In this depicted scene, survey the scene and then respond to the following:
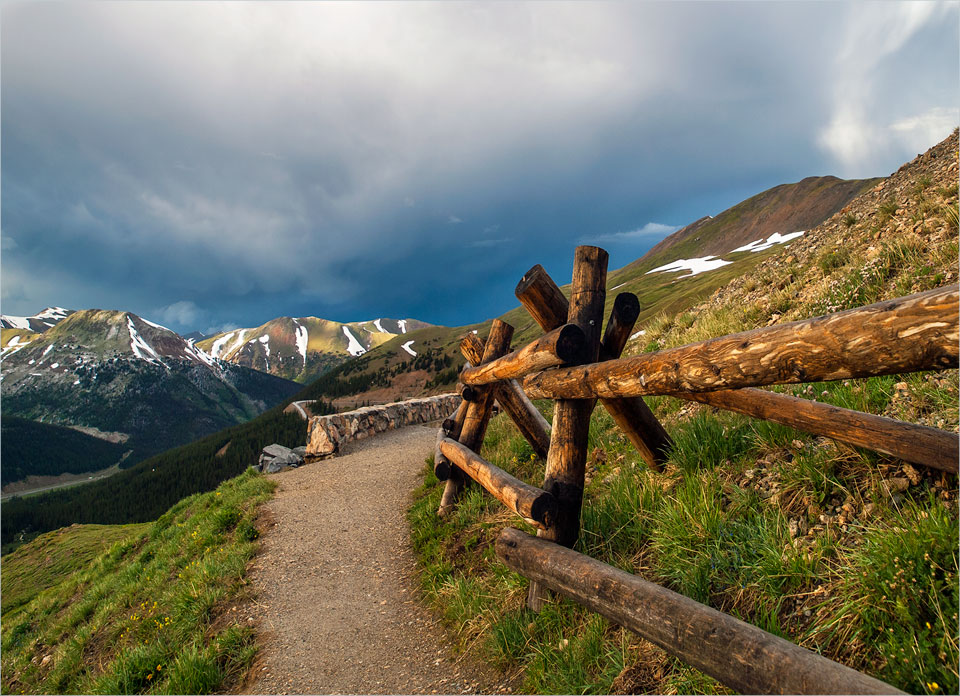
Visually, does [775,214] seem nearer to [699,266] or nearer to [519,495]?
[699,266]

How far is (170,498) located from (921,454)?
12238 cm

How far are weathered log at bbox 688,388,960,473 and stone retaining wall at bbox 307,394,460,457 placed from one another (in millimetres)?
15929

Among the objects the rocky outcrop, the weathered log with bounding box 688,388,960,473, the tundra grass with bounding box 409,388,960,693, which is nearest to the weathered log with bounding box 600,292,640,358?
the weathered log with bounding box 688,388,960,473

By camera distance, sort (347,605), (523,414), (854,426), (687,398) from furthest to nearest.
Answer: (523,414) → (347,605) → (687,398) → (854,426)

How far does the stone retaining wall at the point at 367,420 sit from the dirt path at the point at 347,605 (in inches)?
239

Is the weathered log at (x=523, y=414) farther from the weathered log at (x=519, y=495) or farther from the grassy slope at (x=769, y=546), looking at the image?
the weathered log at (x=519, y=495)

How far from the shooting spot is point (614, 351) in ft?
16.4

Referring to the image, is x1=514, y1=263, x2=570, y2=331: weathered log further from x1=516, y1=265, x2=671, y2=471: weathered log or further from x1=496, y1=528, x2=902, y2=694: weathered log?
x1=496, y1=528, x2=902, y2=694: weathered log

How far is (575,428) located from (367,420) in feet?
55.6

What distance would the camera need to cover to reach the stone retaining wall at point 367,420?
17.9m

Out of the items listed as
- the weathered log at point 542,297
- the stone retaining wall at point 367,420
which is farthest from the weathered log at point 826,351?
the stone retaining wall at point 367,420

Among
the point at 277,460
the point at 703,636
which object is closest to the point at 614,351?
the point at 703,636

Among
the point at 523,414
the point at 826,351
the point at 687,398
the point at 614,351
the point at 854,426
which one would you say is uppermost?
the point at 614,351

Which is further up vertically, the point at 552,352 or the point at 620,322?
the point at 620,322
